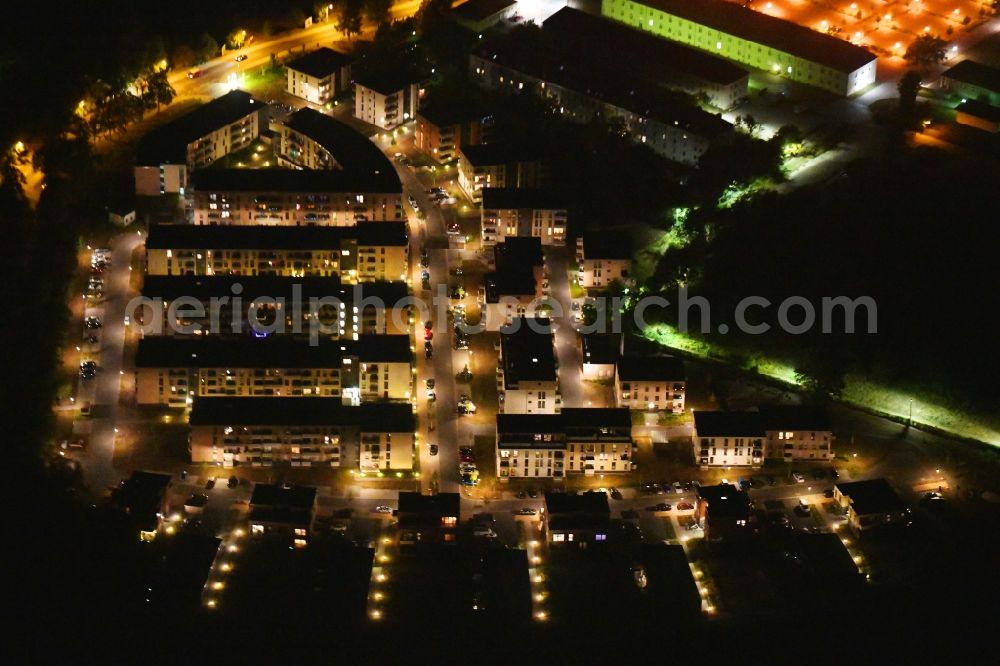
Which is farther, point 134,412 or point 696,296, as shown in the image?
point 696,296

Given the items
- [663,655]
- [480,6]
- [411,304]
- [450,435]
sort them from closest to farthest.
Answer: [663,655], [450,435], [411,304], [480,6]

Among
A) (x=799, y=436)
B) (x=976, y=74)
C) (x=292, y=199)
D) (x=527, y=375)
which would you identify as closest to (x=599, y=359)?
(x=527, y=375)

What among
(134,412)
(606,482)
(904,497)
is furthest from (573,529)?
(134,412)

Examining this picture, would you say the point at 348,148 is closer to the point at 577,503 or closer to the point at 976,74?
the point at 577,503

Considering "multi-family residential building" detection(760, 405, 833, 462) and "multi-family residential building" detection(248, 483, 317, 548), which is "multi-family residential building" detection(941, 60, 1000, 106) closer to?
"multi-family residential building" detection(760, 405, 833, 462)

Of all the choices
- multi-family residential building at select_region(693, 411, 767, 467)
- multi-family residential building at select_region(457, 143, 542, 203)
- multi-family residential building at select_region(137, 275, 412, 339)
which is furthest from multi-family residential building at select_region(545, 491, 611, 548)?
multi-family residential building at select_region(457, 143, 542, 203)

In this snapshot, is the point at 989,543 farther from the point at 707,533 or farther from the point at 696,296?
the point at 696,296

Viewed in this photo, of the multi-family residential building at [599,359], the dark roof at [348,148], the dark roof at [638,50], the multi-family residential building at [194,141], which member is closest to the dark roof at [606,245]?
the multi-family residential building at [599,359]
